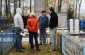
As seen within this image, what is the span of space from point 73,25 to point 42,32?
164 centimetres

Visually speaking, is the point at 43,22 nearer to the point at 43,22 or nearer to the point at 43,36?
the point at 43,22

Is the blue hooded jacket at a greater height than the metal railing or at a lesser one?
greater

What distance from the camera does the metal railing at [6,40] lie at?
13344mm

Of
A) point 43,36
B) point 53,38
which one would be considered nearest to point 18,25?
point 53,38

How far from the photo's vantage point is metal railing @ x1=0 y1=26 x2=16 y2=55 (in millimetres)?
13344

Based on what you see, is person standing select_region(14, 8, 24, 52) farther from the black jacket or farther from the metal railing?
the black jacket

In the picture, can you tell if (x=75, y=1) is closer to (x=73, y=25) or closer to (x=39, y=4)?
(x=39, y=4)

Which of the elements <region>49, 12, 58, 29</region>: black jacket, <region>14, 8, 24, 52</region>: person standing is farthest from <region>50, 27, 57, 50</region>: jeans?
<region>14, 8, 24, 52</region>: person standing

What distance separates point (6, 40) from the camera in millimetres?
14234

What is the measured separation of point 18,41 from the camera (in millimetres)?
15914

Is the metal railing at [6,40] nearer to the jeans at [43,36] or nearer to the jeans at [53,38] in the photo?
the jeans at [53,38]

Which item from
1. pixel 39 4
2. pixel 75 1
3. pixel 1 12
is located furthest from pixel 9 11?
pixel 39 4

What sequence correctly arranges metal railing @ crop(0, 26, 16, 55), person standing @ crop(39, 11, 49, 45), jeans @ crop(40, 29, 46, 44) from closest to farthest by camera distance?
1. metal railing @ crop(0, 26, 16, 55)
2. person standing @ crop(39, 11, 49, 45)
3. jeans @ crop(40, 29, 46, 44)

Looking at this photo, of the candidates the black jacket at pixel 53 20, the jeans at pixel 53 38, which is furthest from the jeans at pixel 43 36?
the black jacket at pixel 53 20
